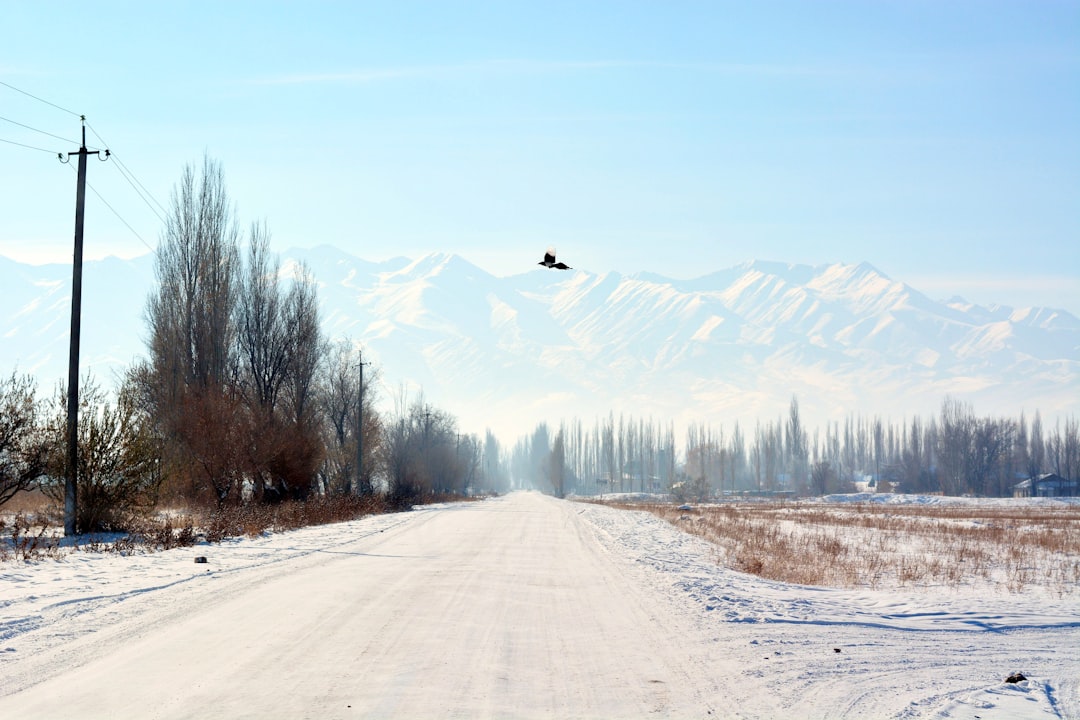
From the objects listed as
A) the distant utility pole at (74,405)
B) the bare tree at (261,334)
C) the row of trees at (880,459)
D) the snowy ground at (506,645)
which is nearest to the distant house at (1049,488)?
the row of trees at (880,459)

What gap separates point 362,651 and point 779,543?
20.2 m

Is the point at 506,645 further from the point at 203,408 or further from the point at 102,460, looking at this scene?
the point at 203,408

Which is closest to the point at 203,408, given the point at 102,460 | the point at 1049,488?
the point at 102,460

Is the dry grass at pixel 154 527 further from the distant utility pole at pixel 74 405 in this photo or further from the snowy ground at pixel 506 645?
the snowy ground at pixel 506 645

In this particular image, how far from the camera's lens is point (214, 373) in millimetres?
43125

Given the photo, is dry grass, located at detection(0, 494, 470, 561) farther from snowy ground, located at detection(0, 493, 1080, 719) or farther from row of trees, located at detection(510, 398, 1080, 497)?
row of trees, located at detection(510, 398, 1080, 497)

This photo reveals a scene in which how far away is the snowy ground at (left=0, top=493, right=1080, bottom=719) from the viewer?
738 cm

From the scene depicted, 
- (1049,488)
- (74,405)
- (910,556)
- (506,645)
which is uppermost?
(74,405)

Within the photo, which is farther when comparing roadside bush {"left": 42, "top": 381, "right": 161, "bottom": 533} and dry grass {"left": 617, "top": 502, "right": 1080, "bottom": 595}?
roadside bush {"left": 42, "top": 381, "right": 161, "bottom": 533}

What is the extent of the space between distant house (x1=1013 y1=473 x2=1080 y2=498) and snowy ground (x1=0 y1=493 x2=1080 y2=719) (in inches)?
4374

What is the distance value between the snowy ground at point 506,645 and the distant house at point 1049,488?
111m

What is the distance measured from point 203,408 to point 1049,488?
368ft

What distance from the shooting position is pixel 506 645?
31.8ft

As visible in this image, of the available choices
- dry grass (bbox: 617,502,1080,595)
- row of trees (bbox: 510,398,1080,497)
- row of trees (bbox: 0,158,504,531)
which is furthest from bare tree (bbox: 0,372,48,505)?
row of trees (bbox: 510,398,1080,497)
